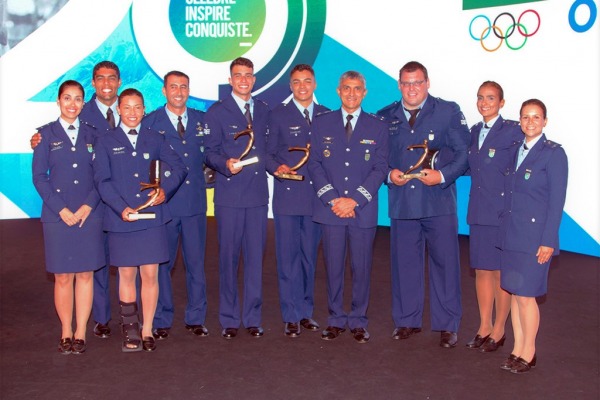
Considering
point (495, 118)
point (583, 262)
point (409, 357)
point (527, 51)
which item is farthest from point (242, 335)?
point (527, 51)

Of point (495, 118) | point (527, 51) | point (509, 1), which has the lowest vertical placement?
point (495, 118)

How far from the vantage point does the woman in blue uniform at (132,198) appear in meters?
4.29

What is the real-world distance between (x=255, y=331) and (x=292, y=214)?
834mm

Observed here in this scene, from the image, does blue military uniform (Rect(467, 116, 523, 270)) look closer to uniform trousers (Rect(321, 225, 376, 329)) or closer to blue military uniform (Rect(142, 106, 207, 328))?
uniform trousers (Rect(321, 225, 376, 329))

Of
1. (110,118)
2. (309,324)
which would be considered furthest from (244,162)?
(309,324)

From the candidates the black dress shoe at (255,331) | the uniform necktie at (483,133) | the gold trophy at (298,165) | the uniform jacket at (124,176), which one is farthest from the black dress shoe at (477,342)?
the uniform jacket at (124,176)

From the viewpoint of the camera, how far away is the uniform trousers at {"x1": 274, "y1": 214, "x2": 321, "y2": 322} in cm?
485

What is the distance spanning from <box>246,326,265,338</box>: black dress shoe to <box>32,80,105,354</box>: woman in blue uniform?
1.11 meters

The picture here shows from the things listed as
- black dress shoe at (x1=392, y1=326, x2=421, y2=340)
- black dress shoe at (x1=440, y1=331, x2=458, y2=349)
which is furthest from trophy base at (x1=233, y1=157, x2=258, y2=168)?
black dress shoe at (x1=440, y1=331, x2=458, y2=349)

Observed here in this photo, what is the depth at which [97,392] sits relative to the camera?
149 inches

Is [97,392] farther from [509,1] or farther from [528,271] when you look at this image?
[509,1]

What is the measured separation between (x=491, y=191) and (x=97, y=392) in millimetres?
2606

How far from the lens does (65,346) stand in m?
4.43

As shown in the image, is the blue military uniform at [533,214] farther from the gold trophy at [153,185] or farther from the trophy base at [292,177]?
the gold trophy at [153,185]
